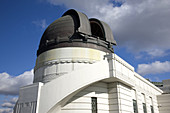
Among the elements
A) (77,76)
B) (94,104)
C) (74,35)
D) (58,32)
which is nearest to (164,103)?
(94,104)

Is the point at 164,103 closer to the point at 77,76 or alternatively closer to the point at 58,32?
the point at 77,76

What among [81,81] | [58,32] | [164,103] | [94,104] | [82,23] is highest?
[82,23]

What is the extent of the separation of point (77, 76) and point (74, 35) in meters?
5.96

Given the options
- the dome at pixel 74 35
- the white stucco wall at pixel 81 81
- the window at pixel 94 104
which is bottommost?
the window at pixel 94 104

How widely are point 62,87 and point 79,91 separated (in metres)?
2.06

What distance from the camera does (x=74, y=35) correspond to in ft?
57.2

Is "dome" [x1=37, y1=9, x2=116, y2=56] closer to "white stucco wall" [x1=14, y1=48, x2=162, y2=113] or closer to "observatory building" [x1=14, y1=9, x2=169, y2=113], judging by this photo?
"observatory building" [x1=14, y1=9, x2=169, y2=113]

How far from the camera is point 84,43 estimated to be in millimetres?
16969

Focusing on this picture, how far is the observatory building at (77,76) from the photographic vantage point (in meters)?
12.7

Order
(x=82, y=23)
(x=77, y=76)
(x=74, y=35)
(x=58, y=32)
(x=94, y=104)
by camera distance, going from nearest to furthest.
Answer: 1. (x=77, y=76)
2. (x=94, y=104)
3. (x=74, y=35)
4. (x=82, y=23)
5. (x=58, y=32)

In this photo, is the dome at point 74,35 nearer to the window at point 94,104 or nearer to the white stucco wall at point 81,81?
the white stucco wall at point 81,81

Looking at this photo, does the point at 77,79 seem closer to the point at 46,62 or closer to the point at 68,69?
the point at 68,69

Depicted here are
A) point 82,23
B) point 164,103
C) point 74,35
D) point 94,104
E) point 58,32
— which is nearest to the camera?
point 94,104

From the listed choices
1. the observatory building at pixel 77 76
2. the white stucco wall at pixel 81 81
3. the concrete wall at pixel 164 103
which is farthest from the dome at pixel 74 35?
the concrete wall at pixel 164 103
